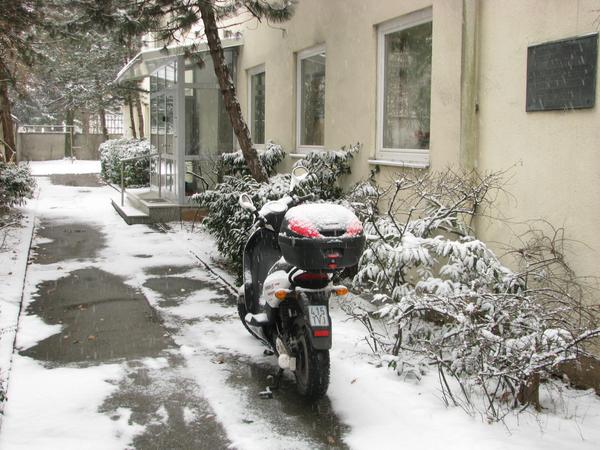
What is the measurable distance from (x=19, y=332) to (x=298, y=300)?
2.99m

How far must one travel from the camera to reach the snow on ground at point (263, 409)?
12.7 ft

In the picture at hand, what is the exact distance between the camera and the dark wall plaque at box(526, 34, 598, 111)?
4.57m

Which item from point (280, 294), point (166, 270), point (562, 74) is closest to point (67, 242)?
point (166, 270)

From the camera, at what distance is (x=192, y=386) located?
4.77 m

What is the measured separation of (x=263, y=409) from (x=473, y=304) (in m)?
1.51

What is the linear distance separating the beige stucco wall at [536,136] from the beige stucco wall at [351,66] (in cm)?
49

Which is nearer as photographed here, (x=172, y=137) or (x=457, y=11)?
(x=457, y=11)

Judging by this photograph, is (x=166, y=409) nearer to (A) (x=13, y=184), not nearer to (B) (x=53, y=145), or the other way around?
(A) (x=13, y=184)

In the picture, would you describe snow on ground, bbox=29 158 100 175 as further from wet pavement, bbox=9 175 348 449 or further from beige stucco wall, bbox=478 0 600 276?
beige stucco wall, bbox=478 0 600 276

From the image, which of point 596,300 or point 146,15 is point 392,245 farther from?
point 146,15

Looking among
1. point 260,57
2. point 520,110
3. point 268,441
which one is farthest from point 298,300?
point 260,57

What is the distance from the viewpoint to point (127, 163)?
18969mm

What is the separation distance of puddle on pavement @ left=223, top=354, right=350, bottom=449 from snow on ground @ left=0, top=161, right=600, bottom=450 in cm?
2

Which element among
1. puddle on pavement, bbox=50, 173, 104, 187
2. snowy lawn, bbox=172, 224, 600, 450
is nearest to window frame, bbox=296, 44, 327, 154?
snowy lawn, bbox=172, 224, 600, 450
